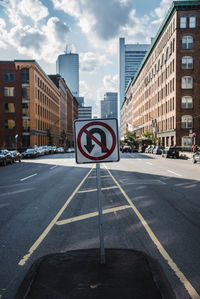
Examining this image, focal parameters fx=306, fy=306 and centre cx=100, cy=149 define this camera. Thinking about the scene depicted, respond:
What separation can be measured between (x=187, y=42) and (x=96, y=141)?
56429mm

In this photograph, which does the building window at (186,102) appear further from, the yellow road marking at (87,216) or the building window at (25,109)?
the yellow road marking at (87,216)

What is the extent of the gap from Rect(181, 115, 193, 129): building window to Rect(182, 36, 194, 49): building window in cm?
1273

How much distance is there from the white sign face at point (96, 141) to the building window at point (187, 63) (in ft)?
178

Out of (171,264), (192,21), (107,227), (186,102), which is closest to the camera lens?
(171,264)

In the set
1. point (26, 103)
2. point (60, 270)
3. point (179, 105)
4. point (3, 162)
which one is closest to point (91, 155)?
point (60, 270)

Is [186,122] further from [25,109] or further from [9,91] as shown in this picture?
[9,91]

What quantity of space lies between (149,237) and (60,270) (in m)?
2.24

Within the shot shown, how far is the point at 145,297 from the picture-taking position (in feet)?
11.9

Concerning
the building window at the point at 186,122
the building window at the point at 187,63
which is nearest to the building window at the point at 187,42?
the building window at the point at 187,63

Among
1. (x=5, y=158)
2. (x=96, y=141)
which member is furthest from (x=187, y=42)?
(x=96, y=141)

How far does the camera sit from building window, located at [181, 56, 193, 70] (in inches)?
2169

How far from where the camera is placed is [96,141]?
4.79 m

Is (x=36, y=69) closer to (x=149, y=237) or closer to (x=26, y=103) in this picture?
(x=26, y=103)

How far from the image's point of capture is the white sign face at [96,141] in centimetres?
479
